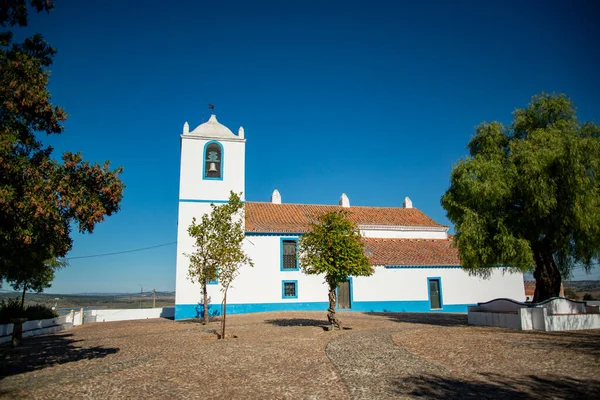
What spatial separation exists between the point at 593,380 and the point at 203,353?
872 cm

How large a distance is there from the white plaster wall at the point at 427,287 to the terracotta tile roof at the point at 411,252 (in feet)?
1.53

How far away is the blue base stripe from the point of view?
76.4 feet

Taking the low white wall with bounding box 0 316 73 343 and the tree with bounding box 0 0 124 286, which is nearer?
the tree with bounding box 0 0 124 286

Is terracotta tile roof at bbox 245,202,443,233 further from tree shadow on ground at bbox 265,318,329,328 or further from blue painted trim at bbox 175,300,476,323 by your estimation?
tree shadow on ground at bbox 265,318,329,328

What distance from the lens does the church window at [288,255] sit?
2538 centimetres

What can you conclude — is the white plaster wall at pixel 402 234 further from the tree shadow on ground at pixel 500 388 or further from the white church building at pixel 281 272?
the tree shadow on ground at pixel 500 388

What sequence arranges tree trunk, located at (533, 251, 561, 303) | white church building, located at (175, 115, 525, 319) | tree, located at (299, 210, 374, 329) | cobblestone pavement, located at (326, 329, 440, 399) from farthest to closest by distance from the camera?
white church building, located at (175, 115, 525, 319) < tree trunk, located at (533, 251, 561, 303) < tree, located at (299, 210, 374, 329) < cobblestone pavement, located at (326, 329, 440, 399)

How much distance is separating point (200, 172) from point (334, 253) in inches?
500

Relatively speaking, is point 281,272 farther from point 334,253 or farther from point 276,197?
point 334,253

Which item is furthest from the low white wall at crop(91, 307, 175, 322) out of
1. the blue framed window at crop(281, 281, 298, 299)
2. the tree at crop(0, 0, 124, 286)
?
the tree at crop(0, 0, 124, 286)

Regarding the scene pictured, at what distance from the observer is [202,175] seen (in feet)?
81.5

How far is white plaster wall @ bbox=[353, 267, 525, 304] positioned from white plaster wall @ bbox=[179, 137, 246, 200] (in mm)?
10070

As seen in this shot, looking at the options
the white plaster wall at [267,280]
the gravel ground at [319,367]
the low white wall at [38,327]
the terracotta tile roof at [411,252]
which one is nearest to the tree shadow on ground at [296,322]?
the gravel ground at [319,367]

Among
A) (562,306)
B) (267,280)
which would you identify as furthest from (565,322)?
(267,280)
